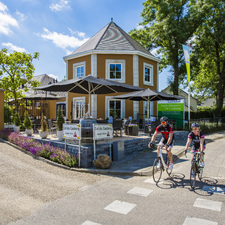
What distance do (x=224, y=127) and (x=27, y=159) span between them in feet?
61.8

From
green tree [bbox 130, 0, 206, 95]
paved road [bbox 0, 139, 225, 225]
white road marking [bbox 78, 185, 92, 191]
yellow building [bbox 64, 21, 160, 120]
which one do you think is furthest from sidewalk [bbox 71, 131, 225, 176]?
green tree [bbox 130, 0, 206, 95]

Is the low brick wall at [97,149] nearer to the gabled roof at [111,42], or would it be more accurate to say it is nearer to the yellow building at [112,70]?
the yellow building at [112,70]

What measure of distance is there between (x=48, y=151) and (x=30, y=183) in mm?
2702

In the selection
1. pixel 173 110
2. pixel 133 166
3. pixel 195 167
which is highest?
pixel 173 110

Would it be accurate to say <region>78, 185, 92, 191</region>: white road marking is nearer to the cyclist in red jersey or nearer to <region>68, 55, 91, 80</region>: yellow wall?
the cyclist in red jersey

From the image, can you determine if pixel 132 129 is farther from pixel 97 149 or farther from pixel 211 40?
pixel 211 40

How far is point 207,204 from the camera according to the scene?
14.0ft

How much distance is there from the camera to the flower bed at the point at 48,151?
7.38 metres

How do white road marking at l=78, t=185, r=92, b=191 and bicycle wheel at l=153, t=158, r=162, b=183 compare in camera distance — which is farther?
bicycle wheel at l=153, t=158, r=162, b=183

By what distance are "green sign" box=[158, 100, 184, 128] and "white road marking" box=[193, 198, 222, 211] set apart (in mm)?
11118

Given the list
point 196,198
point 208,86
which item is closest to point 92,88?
point 196,198

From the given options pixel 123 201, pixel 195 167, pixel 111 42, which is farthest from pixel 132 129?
pixel 111 42

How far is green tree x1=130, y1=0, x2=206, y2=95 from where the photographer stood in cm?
2166

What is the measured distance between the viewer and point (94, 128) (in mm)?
7297
